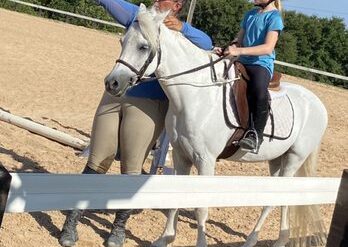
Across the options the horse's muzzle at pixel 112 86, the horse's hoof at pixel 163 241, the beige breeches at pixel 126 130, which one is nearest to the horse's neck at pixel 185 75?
the beige breeches at pixel 126 130

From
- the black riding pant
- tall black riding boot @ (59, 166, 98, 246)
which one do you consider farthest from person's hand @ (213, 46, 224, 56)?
tall black riding boot @ (59, 166, 98, 246)

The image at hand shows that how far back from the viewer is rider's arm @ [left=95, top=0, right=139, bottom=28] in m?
4.85

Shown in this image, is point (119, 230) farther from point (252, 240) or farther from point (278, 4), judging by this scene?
point (278, 4)

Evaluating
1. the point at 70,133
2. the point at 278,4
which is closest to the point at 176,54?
the point at 278,4

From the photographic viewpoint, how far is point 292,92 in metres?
6.02

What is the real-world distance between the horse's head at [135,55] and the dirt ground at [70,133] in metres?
1.48

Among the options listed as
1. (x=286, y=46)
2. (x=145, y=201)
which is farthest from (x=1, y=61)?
(x=286, y=46)

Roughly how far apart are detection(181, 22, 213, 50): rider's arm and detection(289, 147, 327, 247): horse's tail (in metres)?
1.70

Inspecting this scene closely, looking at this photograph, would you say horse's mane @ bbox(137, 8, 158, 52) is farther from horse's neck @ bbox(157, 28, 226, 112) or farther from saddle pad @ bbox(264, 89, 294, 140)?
saddle pad @ bbox(264, 89, 294, 140)

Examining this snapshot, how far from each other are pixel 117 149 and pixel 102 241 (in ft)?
2.56

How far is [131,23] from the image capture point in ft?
15.5

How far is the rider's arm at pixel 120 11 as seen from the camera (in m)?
4.85

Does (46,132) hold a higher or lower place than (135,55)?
lower

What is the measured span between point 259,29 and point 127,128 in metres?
1.30
